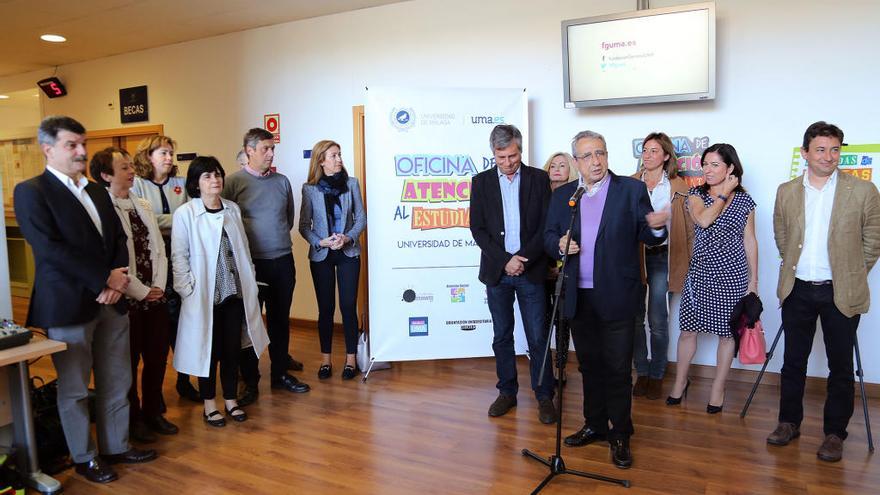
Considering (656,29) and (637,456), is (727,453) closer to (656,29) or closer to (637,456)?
(637,456)

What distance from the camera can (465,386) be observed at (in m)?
4.10

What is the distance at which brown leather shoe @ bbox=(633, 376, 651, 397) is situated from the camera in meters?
3.90

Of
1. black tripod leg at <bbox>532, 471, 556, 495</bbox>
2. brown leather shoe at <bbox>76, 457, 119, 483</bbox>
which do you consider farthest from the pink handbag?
brown leather shoe at <bbox>76, 457, 119, 483</bbox>

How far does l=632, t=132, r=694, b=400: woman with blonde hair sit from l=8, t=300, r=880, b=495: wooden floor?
0.22 metres

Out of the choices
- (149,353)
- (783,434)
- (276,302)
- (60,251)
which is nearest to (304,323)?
(276,302)

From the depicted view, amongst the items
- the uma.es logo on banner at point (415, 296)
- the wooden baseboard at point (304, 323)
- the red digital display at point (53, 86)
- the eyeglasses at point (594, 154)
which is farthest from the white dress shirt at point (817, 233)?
the red digital display at point (53, 86)

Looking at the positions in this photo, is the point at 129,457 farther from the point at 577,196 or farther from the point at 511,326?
the point at 577,196

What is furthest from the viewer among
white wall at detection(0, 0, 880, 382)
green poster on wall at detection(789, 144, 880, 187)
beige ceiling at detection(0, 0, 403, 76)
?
beige ceiling at detection(0, 0, 403, 76)

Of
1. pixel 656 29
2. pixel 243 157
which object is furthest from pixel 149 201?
pixel 656 29

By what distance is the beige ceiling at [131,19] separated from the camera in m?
5.00

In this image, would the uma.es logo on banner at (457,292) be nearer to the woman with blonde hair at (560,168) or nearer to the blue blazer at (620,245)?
the woman with blonde hair at (560,168)

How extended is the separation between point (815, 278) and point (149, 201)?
11.9ft

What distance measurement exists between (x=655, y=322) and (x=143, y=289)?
3080 millimetres

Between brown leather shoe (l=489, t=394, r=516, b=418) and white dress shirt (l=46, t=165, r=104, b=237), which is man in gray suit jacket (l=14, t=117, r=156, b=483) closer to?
white dress shirt (l=46, t=165, r=104, b=237)
